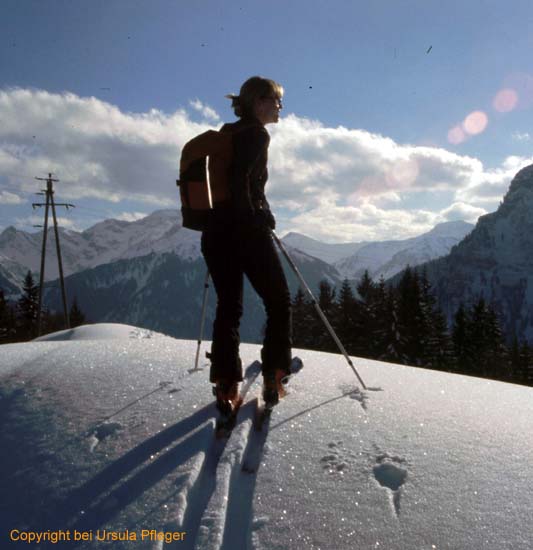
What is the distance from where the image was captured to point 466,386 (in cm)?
453

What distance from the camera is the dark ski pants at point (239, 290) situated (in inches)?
141

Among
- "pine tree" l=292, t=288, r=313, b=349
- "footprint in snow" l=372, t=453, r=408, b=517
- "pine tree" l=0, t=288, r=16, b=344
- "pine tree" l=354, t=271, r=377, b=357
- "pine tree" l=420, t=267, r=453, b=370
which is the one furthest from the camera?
"pine tree" l=0, t=288, r=16, b=344

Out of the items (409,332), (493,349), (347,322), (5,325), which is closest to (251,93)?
(409,332)

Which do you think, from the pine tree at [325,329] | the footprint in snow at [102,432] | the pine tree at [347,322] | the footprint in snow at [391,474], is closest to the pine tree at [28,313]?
the pine tree at [325,329]

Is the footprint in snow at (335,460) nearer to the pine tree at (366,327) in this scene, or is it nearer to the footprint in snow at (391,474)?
the footprint in snow at (391,474)

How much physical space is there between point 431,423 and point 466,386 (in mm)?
1603

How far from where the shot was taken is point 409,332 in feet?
113

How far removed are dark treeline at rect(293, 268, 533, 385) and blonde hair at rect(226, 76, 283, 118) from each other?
31685 mm

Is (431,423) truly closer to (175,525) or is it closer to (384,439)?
(384,439)

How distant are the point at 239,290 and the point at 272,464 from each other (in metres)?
1.58

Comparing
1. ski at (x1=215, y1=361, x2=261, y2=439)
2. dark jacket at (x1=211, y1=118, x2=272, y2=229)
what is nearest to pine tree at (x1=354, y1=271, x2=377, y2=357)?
ski at (x1=215, y1=361, x2=261, y2=439)

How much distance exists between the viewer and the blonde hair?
371 centimetres

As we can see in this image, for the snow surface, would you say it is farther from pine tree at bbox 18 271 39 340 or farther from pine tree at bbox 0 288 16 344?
pine tree at bbox 18 271 39 340

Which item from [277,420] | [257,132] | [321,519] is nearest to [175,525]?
[321,519]
